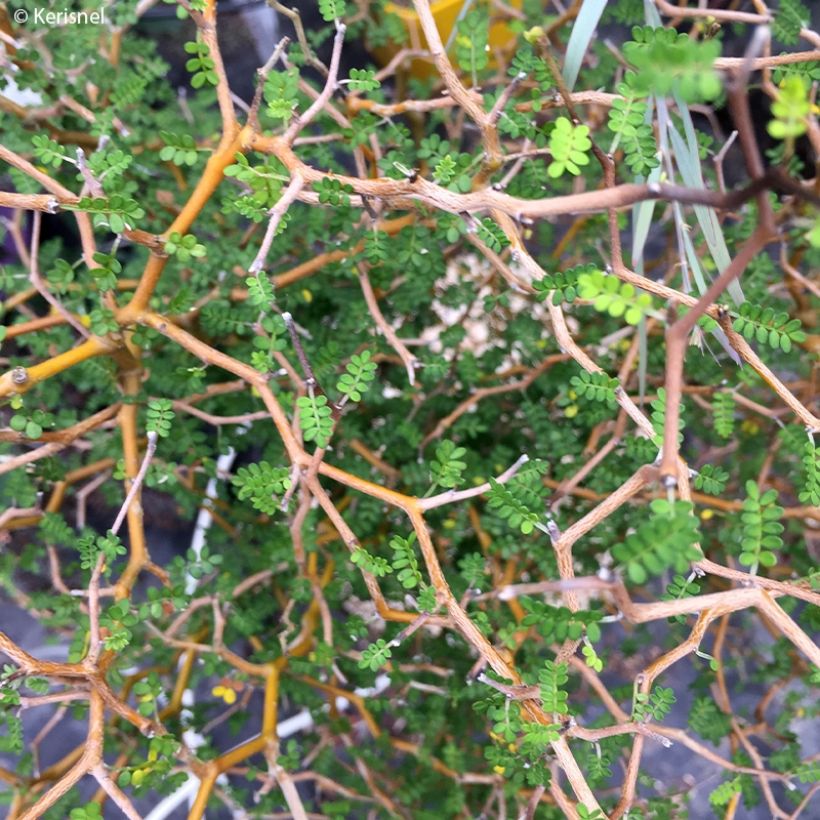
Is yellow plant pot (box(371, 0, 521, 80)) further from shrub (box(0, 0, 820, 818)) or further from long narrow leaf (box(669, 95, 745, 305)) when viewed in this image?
long narrow leaf (box(669, 95, 745, 305))

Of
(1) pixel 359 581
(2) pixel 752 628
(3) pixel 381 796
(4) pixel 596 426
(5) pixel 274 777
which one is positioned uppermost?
(4) pixel 596 426

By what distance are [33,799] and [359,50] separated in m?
1.48

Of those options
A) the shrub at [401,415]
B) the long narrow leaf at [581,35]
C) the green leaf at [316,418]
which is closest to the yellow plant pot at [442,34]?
the shrub at [401,415]

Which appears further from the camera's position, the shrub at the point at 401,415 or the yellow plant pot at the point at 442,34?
the yellow plant pot at the point at 442,34

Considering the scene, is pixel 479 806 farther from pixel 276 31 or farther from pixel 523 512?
pixel 276 31

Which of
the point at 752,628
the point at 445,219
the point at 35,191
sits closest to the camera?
the point at 445,219

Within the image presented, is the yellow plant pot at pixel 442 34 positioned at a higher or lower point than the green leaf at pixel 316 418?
higher

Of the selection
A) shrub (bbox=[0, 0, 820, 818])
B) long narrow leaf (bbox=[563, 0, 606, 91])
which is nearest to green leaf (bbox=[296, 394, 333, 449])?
shrub (bbox=[0, 0, 820, 818])

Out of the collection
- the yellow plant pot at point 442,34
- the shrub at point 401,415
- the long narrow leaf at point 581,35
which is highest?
the long narrow leaf at point 581,35

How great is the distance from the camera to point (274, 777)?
2.46 ft

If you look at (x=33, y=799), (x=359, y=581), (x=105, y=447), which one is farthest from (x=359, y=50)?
(x=33, y=799)

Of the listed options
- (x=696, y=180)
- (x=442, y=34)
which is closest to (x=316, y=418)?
(x=696, y=180)

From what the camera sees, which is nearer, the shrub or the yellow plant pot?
the shrub

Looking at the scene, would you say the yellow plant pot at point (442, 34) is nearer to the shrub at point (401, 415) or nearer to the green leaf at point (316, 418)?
the shrub at point (401, 415)
